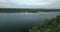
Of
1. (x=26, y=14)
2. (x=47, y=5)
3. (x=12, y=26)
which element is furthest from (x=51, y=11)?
(x=12, y=26)

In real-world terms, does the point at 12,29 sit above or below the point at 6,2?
below

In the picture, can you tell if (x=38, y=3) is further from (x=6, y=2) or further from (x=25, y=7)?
(x=6, y=2)

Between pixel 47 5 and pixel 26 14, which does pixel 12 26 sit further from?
pixel 47 5
